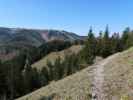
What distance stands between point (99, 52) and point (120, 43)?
1136 cm

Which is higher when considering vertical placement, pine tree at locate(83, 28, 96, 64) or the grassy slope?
pine tree at locate(83, 28, 96, 64)

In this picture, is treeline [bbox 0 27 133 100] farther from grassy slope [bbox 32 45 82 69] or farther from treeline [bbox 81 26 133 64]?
grassy slope [bbox 32 45 82 69]

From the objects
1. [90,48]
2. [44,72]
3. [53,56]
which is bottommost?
[53,56]

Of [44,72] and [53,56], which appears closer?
[44,72]

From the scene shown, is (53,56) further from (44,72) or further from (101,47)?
(101,47)

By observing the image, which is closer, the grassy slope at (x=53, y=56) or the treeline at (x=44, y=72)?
the treeline at (x=44, y=72)

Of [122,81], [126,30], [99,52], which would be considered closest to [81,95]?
[122,81]

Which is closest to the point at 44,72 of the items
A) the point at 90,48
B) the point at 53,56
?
the point at 90,48

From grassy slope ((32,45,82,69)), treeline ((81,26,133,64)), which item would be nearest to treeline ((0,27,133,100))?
treeline ((81,26,133,64))

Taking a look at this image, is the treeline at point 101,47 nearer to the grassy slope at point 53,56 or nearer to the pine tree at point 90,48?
the pine tree at point 90,48

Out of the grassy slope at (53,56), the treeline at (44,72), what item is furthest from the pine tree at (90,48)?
the grassy slope at (53,56)

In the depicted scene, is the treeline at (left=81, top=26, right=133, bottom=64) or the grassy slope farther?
the grassy slope

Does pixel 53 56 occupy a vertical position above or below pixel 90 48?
below

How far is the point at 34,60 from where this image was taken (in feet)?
526
